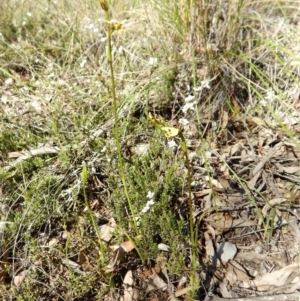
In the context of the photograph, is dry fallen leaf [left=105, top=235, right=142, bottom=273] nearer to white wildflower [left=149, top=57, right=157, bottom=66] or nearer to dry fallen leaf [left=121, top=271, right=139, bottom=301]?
dry fallen leaf [left=121, top=271, right=139, bottom=301]

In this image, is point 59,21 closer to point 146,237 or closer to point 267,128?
Result: point 267,128

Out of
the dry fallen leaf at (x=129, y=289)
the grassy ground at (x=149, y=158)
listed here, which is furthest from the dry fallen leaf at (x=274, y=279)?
the dry fallen leaf at (x=129, y=289)

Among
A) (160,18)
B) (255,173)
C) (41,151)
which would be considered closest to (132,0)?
(160,18)

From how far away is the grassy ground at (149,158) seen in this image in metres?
1.68

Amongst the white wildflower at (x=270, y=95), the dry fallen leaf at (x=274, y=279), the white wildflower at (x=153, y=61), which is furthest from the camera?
the white wildflower at (x=153, y=61)

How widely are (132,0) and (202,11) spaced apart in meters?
0.86

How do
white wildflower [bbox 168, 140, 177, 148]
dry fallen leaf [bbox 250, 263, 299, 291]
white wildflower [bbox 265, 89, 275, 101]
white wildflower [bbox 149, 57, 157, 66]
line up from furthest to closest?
white wildflower [bbox 149, 57, 157, 66] → white wildflower [bbox 265, 89, 275, 101] → white wildflower [bbox 168, 140, 177, 148] → dry fallen leaf [bbox 250, 263, 299, 291]

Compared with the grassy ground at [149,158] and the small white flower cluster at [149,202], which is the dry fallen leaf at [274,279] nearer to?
the grassy ground at [149,158]

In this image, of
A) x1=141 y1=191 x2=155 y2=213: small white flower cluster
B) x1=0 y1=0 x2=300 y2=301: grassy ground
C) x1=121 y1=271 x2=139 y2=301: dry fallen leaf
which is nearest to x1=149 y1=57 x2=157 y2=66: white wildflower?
x1=0 y1=0 x2=300 y2=301: grassy ground

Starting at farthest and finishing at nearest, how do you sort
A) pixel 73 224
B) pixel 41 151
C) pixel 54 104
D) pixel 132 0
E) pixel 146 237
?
pixel 132 0, pixel 54 104, pixel 41 151, pixel 73 224, pixel 146 237

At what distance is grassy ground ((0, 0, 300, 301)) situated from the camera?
5.52 feet

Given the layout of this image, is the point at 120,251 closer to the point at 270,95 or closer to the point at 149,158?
the point at 149,158

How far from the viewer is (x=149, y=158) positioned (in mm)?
2020

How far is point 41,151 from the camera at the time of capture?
213 centimetres
